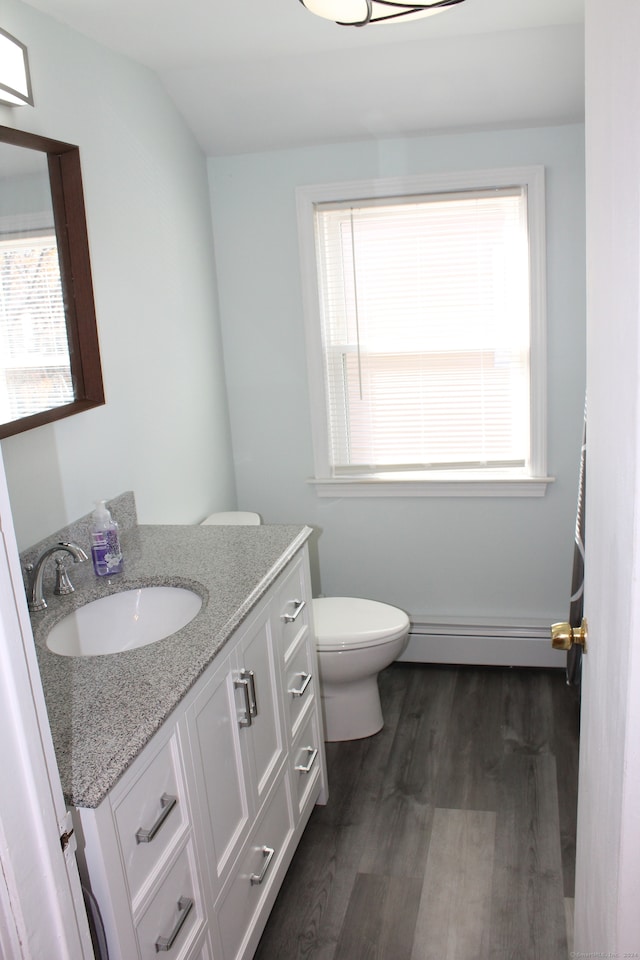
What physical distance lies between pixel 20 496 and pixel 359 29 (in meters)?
1.58

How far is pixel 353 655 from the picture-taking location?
2.65 meters

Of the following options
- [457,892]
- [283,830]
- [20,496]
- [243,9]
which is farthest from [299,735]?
[243,9]

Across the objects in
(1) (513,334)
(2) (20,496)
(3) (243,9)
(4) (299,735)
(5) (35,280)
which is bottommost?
(4) (299,735)

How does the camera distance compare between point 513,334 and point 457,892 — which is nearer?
point 457,892

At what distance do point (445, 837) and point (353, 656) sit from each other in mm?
585

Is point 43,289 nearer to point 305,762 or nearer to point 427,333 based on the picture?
point 305,762

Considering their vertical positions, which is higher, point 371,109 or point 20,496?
point 371,109

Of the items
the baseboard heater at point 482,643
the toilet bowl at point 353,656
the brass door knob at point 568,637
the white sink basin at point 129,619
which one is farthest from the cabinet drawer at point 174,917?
the baseboard heater at point 482,643

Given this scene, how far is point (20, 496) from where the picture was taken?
193cm

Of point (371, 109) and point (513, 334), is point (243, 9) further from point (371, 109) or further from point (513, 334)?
point (513, 334)

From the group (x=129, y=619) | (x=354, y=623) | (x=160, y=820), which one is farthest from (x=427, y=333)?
(x=160, y=820)

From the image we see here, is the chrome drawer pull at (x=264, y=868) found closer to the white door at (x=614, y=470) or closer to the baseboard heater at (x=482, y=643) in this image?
the white door at (x=614, y=470)

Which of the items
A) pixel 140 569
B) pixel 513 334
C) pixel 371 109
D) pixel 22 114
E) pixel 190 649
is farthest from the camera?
pixel 513 334

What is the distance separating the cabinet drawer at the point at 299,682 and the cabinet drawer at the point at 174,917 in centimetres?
63
